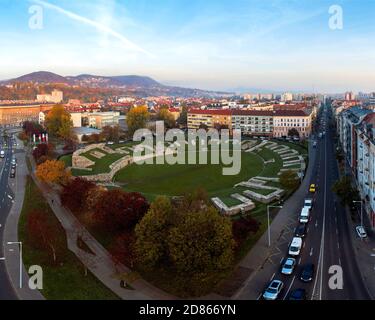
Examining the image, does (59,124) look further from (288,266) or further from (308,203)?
(288,266)

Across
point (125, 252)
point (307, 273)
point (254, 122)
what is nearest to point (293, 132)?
point (254, 122)

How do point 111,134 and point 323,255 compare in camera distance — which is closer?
point 323,255

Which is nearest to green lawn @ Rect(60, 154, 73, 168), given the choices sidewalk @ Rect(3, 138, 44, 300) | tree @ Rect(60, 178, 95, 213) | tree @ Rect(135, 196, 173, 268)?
sidewalk @ Rect(3, 138, 44, 300)

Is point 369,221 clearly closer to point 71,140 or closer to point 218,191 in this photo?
point 218,191

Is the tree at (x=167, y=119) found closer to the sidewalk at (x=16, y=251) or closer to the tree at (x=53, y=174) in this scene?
the sidewalk at (x=16, y=251)

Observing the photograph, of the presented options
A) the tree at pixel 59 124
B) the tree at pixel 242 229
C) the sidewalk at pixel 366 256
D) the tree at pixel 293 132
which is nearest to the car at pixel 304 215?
the sidewalk at pixel 366 256
